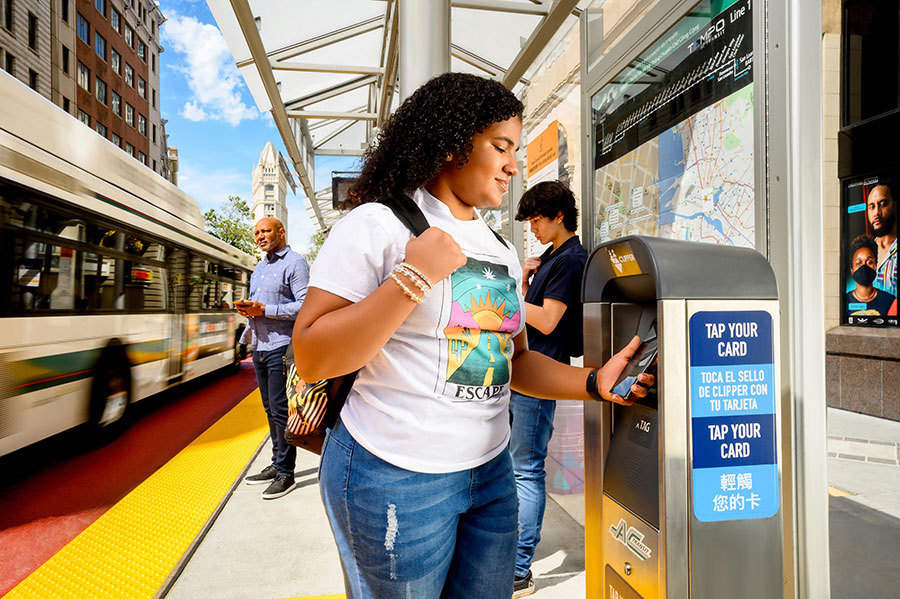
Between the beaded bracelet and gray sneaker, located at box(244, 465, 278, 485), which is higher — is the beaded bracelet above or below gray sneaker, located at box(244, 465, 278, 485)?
above

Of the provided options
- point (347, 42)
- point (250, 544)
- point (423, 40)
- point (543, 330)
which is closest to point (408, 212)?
point (543, 330)

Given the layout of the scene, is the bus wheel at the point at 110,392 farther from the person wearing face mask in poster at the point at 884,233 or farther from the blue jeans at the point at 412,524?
the person wearing face mask in poster at the point at 884,233

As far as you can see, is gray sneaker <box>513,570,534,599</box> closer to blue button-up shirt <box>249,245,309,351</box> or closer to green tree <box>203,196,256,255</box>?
blue button-up shirt <box>249,245,309,351</box>

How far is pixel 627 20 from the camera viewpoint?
270cm

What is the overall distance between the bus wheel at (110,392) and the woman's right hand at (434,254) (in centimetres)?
557

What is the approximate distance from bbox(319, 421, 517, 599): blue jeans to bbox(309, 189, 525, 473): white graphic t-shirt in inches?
1.5

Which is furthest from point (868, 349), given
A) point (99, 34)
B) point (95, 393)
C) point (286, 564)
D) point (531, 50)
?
point (99, 34)

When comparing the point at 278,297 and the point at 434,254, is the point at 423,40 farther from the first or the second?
the point at 434,254

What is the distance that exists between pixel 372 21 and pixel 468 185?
6.35 meters

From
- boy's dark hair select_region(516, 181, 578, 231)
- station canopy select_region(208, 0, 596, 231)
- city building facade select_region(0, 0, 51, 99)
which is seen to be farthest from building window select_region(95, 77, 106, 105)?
boy's dark hair select_region(516, 181, 578, 231)

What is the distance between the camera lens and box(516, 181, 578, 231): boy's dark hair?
2.66 meters

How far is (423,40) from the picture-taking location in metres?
4.15

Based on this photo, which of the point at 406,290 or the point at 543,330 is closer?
the point at 406,290

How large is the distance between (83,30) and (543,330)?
120 feet
